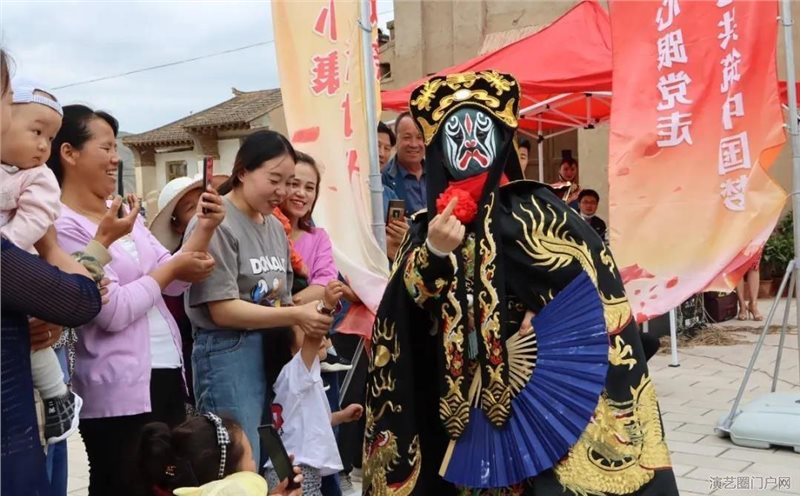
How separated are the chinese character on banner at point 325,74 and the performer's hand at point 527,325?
2.18m

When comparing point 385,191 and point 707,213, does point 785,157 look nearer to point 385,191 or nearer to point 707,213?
point 707,213

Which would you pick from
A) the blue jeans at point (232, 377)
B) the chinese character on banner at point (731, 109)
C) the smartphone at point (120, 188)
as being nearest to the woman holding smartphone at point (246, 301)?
the blue jeans at point (232, 377)

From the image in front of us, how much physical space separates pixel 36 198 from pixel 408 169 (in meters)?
2.78

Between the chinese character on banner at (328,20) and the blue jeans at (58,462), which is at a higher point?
the chinese character on banner at (328,20)

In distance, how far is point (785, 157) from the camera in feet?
37.7

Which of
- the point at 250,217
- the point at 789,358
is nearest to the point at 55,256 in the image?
the point at 250,217

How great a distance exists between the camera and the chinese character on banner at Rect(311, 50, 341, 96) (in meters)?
4.25

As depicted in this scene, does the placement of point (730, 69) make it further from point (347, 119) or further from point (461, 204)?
point (461, 204)

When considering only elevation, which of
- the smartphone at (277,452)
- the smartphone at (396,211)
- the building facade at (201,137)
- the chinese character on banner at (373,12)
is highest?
the building facade at (201,137)

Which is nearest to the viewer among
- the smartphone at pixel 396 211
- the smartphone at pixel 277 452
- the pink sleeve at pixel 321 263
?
the smartphone at pixel 277 452

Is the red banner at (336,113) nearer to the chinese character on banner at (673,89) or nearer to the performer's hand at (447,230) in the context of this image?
the performer's hand at (447,230)

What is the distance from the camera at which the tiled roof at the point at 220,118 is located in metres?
25.2

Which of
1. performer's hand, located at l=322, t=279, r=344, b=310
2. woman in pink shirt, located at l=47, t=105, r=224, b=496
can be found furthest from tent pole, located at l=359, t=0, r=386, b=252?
woman in pink shirt, located at l=47, t=105, r=224, b=496

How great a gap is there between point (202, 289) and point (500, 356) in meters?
1.07
